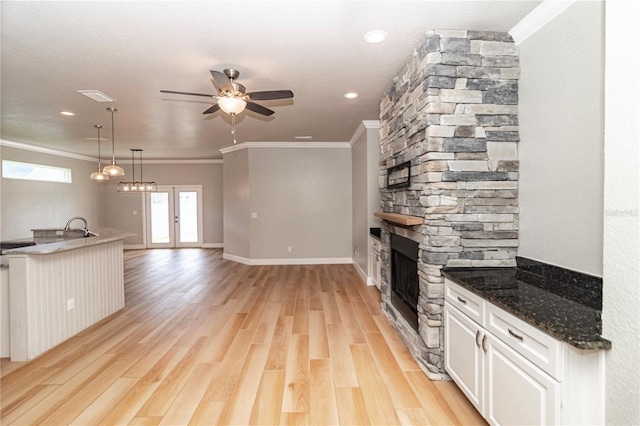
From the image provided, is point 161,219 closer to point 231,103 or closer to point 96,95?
point 96,95

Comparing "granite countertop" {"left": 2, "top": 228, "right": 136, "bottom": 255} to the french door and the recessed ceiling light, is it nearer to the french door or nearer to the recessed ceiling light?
the recessed ceiling light

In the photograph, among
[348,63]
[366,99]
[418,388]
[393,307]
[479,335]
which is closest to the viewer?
[479,335]

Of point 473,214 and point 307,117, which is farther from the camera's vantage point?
point 307,117

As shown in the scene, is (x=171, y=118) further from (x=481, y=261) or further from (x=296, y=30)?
(x=481, y=261)

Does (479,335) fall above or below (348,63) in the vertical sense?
below

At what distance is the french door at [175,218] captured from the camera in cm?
941

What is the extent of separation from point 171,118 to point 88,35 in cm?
243

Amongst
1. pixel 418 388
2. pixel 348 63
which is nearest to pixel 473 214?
pixel 418 388

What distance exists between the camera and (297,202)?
22.8 ft

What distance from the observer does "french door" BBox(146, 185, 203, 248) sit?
9.41 meters

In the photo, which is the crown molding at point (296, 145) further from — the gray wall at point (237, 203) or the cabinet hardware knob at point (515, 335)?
the cabinet hardware knob at point (515, 335)

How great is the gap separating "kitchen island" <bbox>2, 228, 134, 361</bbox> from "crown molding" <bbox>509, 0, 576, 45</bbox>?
4354 millimetres

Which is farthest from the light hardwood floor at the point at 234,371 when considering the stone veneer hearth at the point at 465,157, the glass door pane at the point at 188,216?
the glass door pane at the point at 188,216

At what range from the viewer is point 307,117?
474cm
